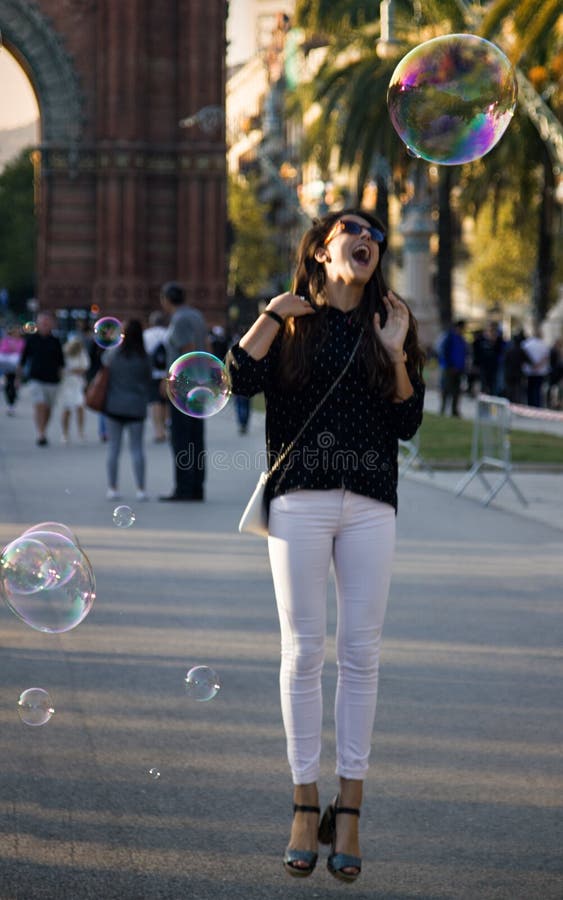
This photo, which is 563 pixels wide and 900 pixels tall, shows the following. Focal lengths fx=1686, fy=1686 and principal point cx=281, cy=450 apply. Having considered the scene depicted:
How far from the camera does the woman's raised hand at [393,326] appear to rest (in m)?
4.88

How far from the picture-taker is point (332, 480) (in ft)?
15.7

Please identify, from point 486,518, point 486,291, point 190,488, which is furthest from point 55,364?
point 486,291

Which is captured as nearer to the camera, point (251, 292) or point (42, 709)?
point (42, 709)

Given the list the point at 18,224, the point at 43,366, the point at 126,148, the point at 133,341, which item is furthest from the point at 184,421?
the point at 18,224

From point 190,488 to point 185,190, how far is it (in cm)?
3293

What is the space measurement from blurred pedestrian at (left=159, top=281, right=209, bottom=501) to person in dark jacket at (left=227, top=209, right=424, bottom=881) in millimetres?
10104

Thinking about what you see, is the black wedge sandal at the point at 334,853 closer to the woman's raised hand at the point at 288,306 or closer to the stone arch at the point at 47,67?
the woman's raised hand at the point at 288,306

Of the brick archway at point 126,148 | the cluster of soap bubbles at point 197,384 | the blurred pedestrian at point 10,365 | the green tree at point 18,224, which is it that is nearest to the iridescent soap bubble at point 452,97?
the cluster of soap bubbles at point 197,384

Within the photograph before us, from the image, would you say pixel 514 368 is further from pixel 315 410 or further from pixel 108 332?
pixel 315 410

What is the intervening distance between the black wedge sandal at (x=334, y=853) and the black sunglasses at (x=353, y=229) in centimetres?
163

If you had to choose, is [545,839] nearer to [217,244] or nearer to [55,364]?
[55,364]

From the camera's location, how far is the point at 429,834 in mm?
5227

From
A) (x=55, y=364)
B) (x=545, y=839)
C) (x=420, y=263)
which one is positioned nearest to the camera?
(x=545, y=839)

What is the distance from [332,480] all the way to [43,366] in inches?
723
